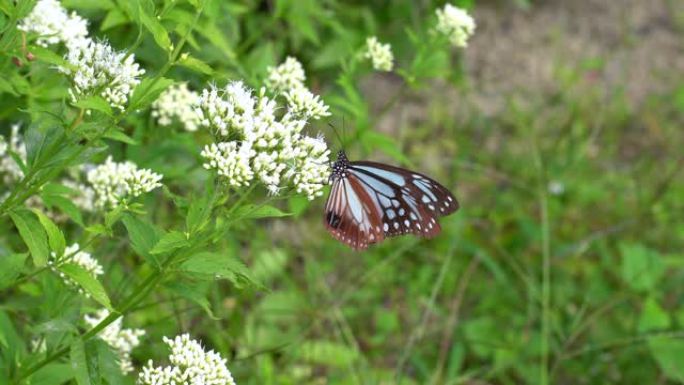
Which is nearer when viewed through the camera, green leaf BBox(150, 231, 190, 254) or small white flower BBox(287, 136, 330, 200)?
green leaf BBox(150, 231, 190, 254)

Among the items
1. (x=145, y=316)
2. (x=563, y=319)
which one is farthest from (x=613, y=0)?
(x=145, y=316)

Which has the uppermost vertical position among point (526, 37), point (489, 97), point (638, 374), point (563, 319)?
point (526, 37)

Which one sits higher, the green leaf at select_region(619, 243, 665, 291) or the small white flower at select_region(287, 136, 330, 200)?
the green leaf at select_region(619, 243, 665, 291)

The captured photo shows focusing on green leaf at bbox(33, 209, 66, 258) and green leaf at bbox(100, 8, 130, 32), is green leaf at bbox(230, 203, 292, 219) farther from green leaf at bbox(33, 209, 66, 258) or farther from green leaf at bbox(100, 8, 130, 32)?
green leaf at bbox(100, 8, 130, 32)

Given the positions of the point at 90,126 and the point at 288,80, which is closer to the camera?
the point at 90,126

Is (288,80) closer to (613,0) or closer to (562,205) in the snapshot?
(562,205)

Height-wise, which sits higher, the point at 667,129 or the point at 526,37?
the point at 526,37

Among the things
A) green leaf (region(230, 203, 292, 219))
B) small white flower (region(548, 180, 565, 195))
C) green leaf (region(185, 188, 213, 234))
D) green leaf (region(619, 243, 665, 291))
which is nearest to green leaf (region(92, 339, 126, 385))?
green leaf (region(185, 188, 213, 234))

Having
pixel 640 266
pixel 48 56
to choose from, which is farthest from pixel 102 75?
pixel 640 266
